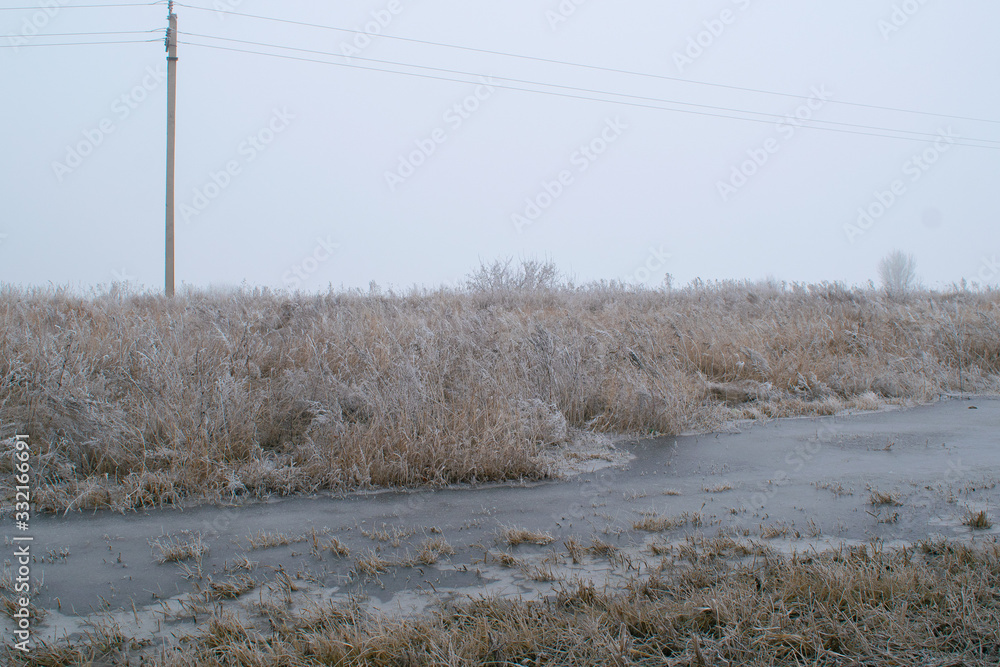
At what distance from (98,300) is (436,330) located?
7417 millimetres

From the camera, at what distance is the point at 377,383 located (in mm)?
6641

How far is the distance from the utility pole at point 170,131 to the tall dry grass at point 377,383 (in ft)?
8.35

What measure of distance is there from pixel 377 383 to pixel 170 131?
12686mm

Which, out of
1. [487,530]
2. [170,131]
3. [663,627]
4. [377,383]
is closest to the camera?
[663,627]

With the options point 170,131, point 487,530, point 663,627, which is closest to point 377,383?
point 487,530

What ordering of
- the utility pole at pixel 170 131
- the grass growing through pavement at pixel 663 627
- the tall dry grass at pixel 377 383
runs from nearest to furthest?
the grass growing through pavement at pixel 663 627, the tall dry grass at pixel 377 383, the utility pole at pixel 170 131

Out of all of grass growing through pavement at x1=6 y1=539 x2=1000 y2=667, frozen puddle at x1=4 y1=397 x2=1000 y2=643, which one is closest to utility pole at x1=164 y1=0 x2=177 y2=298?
frozen puddle at x1=4 y1=397 x2=1000 y2=643

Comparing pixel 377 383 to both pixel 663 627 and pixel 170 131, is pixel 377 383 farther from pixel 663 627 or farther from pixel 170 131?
pixel 170 131

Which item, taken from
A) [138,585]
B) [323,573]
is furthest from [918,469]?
→ [138,585]

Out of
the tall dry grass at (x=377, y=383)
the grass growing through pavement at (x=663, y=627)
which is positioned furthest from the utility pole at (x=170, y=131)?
the grass growing through pavement at (x=663, y=627)

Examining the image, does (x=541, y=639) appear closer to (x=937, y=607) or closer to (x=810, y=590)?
(x=810, y=590)

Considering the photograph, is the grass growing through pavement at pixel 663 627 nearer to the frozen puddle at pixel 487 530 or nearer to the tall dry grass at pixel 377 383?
the frozen puddle at pixel 487 530

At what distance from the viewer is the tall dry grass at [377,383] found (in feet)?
17.5

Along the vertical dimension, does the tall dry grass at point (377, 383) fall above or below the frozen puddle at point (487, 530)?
above
